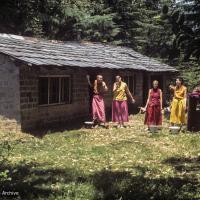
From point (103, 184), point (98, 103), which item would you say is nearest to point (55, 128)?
point (98, 103)

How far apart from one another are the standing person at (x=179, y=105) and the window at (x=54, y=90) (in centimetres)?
421

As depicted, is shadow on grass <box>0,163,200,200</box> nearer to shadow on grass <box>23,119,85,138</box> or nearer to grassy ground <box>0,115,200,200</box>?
grassy ground <box>0,115,200,200</box>

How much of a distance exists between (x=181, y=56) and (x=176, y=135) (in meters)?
10.5

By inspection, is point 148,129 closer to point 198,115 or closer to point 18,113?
point 198,115

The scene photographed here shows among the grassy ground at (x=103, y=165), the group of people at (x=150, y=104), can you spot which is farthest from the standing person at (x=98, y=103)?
the grassy ground at (x=103, y=165)

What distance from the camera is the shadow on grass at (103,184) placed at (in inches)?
279

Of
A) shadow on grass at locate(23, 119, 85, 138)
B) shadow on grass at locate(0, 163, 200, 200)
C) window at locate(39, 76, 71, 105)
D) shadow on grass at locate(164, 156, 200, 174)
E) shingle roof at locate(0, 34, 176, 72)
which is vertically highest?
shingle roof at locate(0, 34, 176, 72)

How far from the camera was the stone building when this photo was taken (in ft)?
49.6

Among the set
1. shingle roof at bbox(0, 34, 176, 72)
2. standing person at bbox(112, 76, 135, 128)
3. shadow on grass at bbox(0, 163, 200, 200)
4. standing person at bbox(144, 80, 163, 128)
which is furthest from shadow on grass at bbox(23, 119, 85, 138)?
shadow on grass at bbox(0, 163, 200, 200)

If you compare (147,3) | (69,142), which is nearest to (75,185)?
(69,142)

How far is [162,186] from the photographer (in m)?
7.76

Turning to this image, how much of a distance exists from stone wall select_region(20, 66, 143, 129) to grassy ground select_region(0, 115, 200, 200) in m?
1.14

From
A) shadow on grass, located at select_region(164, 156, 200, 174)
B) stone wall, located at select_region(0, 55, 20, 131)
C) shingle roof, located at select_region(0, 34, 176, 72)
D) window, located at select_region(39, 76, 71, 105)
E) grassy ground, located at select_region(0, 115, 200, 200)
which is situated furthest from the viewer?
window, located at select_region(39, 76, 71, 105)

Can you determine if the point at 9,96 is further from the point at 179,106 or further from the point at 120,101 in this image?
the point at 179,106
